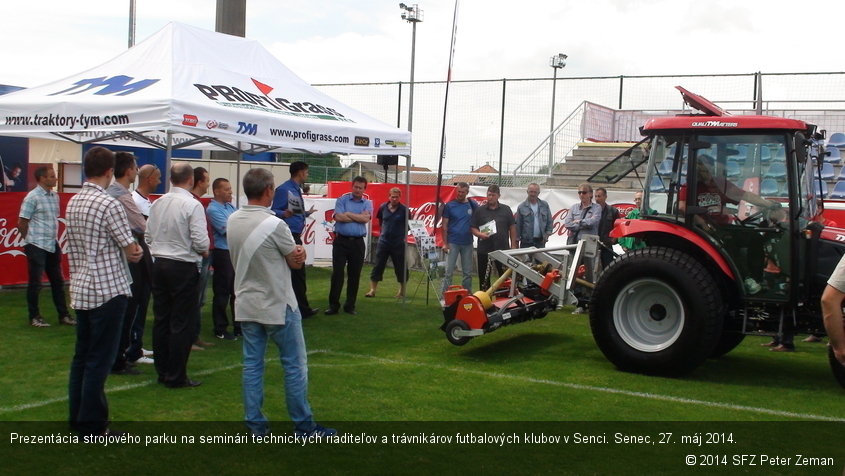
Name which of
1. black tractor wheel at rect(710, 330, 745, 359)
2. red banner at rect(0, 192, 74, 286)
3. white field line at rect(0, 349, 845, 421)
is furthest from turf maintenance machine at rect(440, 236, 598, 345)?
red banner at rect(0, 192, 74, 286)

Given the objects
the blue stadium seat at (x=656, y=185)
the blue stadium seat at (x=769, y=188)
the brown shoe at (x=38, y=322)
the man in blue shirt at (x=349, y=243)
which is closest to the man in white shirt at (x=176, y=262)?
the brown shoe at (x=38, y=322)

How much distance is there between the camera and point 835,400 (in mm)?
6789

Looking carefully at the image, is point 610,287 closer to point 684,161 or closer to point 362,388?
point 684,161

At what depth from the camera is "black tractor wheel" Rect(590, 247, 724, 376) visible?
7.30 metres

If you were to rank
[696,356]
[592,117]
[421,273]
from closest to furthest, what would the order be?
[696,356], [421,273], [592,117]

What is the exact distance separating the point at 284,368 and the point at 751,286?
4.30 m

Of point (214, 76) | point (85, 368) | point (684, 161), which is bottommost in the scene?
point (85, 368)

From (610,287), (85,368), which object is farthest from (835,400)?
(85,368)

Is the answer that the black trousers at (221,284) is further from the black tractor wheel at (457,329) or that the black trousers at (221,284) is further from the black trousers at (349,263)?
the black tractor wheel at (457,329)

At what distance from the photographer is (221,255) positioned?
28.5 ft

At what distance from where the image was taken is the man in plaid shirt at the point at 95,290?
507 centimetres

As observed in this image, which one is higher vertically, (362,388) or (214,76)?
(214,76)

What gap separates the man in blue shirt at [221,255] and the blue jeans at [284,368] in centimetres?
306
